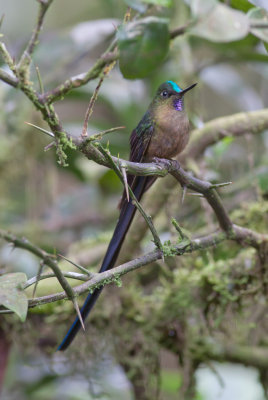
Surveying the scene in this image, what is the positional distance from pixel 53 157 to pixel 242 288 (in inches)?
64.1

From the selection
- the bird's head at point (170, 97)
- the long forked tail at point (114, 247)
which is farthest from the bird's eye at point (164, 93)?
the long forked tail at point (114, 247)

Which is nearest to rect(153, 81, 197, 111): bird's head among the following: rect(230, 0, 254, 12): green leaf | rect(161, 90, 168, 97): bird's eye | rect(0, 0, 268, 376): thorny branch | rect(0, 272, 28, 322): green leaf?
rect(161, 90, 168, 97): bird's eye

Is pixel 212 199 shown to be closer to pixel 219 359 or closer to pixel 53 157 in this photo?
pixel 219 359

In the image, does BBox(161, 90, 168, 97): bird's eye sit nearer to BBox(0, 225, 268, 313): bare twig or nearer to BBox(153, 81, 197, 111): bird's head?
BBox(153, 81, 197, 111): bird's head

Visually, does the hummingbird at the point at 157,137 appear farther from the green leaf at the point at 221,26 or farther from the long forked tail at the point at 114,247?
the green leaf at the point at 221,26

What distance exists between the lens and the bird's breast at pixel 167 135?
5.31 feet

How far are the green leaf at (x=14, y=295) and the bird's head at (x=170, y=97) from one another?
2.91 ft

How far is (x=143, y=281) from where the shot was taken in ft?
7.67

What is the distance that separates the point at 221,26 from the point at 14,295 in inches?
41.9

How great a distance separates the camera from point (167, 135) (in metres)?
1.62

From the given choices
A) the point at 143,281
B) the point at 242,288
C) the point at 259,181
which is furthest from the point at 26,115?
the point at 242,288

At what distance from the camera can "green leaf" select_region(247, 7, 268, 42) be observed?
159 centimetres

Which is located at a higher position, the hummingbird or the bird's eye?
the bird's eye

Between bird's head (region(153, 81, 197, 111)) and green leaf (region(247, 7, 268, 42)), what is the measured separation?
287 millimetres
